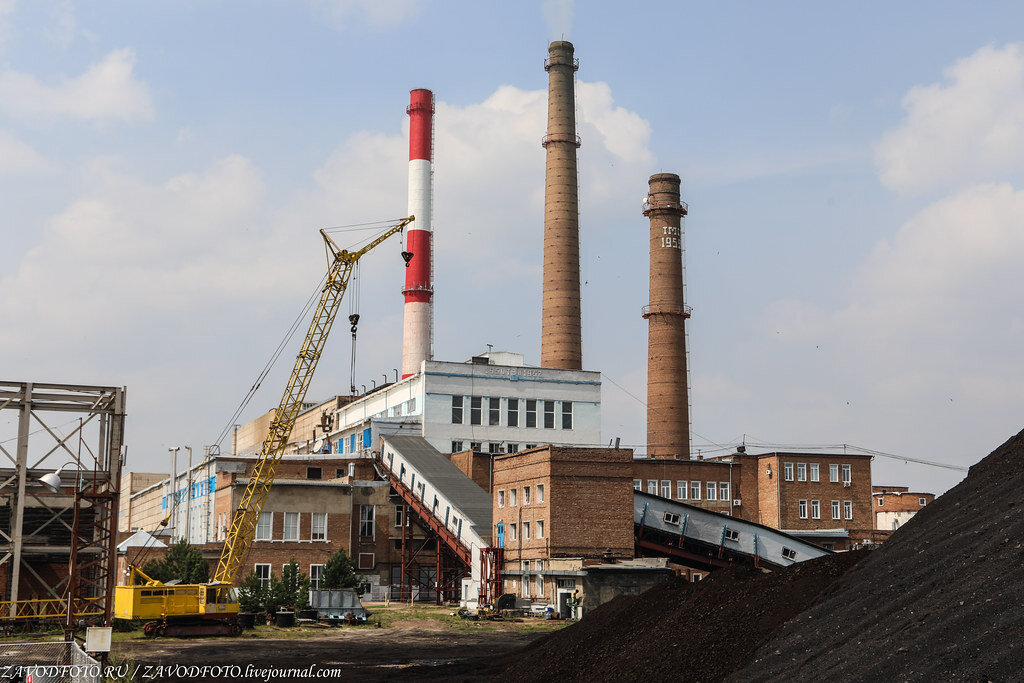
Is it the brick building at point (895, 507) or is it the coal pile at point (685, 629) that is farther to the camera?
the brick building at point (895, 507)

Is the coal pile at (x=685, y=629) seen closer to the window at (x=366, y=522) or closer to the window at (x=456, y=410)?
the window at (x=366, y=522)

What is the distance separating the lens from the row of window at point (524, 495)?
49094mm

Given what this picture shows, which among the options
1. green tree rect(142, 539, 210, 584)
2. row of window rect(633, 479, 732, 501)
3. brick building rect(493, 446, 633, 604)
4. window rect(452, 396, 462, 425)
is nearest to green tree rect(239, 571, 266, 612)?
green tree rect(142, 539, 210, 584)

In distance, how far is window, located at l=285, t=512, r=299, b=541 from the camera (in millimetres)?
58344

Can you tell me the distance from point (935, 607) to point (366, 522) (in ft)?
157

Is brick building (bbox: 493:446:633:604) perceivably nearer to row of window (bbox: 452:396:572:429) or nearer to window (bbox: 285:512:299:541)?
window (bbox: 285:512:299:541)

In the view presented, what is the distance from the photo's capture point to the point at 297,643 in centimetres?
3575

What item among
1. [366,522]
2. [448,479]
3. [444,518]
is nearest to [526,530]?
[444,518]

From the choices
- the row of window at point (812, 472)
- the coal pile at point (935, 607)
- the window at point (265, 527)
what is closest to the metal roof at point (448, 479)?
the window at point (265, 527)

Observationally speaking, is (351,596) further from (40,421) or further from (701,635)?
(701,635)

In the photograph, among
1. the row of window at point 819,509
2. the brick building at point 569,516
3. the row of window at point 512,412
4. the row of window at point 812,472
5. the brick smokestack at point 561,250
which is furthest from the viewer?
the brick smokestack at point 561,250

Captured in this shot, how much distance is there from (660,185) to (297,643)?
48.8 meters

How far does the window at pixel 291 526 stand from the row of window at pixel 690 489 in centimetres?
2138

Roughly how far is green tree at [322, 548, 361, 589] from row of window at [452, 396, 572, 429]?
19.0 metres
